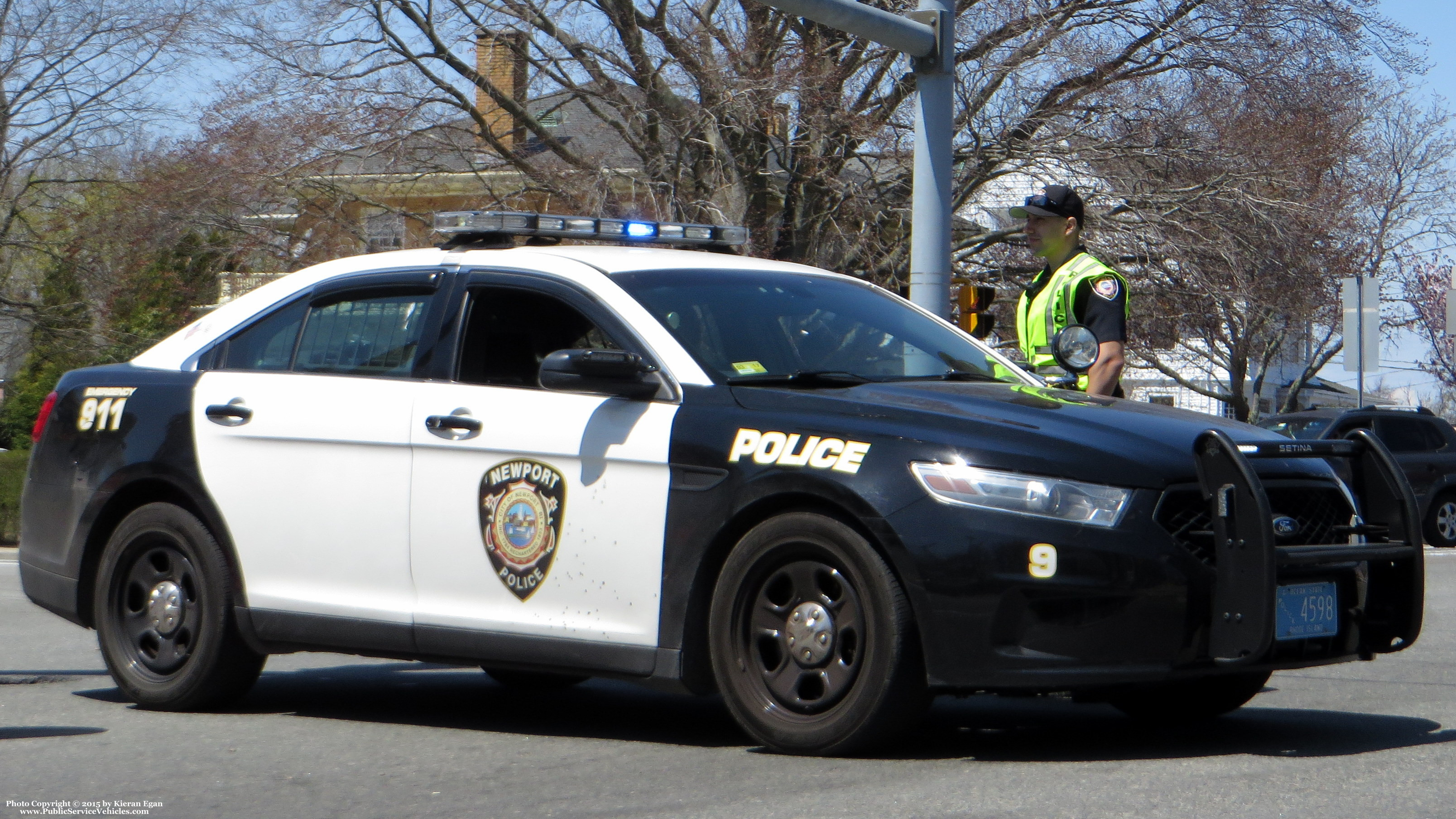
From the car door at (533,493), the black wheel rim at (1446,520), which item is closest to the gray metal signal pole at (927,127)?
the car door at (533,493)

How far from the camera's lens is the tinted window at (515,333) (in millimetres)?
6051

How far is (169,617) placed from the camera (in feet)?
21.4

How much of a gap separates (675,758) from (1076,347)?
2419mm

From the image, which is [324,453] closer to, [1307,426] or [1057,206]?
[1057,206]

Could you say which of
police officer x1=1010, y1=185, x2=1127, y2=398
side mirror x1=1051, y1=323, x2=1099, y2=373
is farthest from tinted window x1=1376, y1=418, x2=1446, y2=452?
side mirror x1=1051, y1=323, x2=1099, y2=373

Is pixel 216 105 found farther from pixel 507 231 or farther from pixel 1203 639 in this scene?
pixel 1203 639

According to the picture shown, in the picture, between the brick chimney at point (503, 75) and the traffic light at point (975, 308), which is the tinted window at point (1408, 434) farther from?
the brick chimney at point (503, 75)

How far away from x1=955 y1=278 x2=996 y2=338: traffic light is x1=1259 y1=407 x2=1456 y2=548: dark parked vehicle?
5.35 metres

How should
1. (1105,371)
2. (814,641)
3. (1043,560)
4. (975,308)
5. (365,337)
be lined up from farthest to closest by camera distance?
(975,308) → (1105,371) → (365,337) → (814,641) → (1043,560)

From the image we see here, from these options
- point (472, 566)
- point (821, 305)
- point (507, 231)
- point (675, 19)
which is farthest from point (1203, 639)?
point (675, 19)

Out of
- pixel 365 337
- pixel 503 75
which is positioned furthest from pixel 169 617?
pixel 503 75

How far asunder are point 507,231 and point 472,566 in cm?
133

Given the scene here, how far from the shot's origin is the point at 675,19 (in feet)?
65.7

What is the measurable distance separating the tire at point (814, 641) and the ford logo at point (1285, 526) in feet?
3.65
